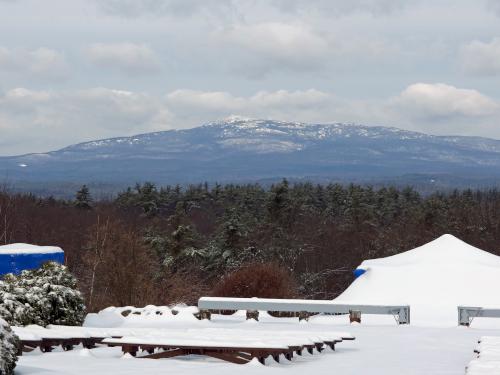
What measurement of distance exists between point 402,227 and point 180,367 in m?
79.8

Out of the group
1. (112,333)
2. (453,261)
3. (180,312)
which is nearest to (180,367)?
(112,333)

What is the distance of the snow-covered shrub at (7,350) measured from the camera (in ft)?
37.3

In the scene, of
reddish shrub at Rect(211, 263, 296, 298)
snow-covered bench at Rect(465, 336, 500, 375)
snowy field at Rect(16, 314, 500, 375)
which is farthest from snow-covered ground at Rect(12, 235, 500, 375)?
reddish shrub at Rect(211, 263, 296, 298)

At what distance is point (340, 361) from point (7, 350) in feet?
21.4

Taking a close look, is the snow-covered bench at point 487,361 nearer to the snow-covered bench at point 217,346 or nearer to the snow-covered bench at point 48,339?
the snow-covered bench at point 217,346

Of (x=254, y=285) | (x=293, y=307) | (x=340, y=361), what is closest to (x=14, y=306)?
(x=340, y=361)

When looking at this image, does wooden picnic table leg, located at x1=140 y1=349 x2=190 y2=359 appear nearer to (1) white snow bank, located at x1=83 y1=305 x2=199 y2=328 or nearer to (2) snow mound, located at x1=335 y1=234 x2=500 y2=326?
(1) white snow bank, located at x1=83 y1=305 x2=199 y2=328

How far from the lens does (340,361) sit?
16031 mm

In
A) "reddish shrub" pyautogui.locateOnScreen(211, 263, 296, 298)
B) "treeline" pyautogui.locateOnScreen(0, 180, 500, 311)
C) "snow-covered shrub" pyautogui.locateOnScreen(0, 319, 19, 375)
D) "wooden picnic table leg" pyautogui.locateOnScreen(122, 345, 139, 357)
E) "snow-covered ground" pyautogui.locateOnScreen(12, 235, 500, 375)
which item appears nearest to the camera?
"snow-covered shrub" pyautogui.locateOnScreen(0, 319, 19, 375)

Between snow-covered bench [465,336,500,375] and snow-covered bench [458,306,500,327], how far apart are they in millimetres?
9158

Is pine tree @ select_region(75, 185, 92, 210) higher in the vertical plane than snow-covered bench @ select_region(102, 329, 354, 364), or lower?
higher

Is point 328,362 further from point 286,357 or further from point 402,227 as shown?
point 402,227

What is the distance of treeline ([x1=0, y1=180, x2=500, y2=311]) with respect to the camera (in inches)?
1549

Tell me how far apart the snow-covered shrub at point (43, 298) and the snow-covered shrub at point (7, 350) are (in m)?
5.16
